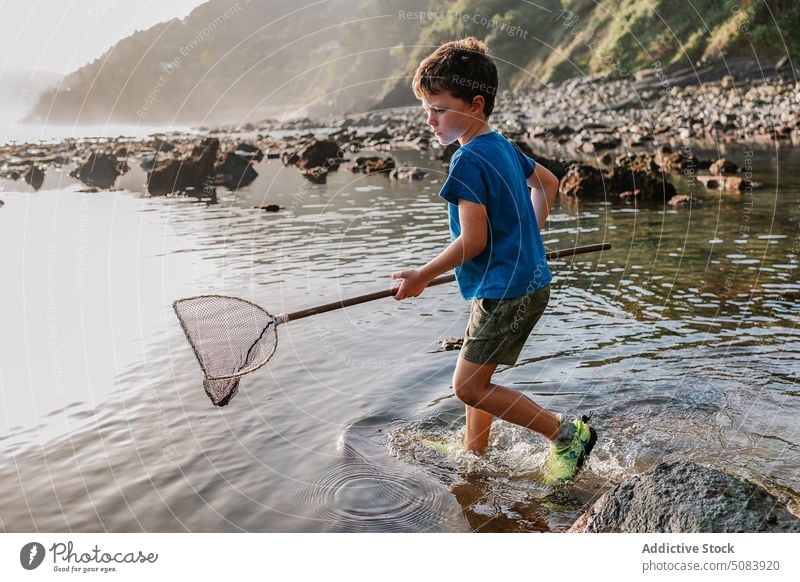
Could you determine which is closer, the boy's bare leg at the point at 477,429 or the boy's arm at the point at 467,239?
the boy's arm at the point at 467,239

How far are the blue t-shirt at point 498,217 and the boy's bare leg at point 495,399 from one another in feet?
1.64

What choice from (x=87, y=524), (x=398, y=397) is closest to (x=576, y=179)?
(x=398, y=397)

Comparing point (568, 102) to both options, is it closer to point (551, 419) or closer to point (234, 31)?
point (234, 31)

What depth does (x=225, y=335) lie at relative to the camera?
16.0ft

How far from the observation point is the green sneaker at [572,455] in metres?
4.73

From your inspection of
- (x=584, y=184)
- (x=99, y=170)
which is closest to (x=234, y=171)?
(x=99, y=170)

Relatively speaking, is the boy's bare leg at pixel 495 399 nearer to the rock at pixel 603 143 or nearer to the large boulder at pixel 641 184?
the large boulder at pixel 641 184

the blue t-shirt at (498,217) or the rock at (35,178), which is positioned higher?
the rock at (35,178)

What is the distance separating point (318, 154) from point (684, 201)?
53.7 ft

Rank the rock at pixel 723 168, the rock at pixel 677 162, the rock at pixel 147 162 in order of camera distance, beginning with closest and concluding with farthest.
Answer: the rock at pixel 723 168 → the rock at pixel 677 162 → the rock at pixel 147 162

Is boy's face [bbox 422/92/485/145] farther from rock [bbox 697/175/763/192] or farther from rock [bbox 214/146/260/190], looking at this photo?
rock [bbox 214/146/260/190]

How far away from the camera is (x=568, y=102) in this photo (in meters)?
46.2

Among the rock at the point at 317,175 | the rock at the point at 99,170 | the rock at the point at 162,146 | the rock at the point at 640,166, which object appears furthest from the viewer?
the rock at the point at 162,146

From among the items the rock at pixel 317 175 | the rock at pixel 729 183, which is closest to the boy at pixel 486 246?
the rock at pixel 729 183
